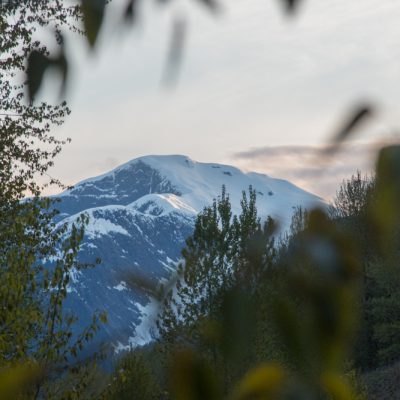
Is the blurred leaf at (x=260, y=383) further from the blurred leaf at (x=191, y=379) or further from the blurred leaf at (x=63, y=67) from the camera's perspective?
the blurred leaf at (x=63, y=67)

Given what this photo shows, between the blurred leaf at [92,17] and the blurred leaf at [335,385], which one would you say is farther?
the blurred leaf at [92,17]

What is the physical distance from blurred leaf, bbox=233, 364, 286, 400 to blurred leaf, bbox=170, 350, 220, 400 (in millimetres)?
37

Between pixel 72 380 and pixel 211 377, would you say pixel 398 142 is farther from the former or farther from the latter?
pixel 72 380

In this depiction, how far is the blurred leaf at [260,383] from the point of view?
1016 millimetres

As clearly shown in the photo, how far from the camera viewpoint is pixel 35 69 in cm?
137

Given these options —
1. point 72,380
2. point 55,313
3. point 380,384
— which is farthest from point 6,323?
point 380,384

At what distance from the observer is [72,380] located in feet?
31.4

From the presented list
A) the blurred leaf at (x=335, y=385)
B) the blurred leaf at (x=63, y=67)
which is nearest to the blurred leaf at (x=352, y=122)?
the blurred leaf at (x=335, y=385)

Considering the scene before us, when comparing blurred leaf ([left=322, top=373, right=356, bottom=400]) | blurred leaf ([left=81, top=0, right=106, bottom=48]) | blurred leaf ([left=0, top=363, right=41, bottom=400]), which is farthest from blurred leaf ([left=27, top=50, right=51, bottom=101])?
blurred leaf ([left=322, top=373, right=356, bottom=400])

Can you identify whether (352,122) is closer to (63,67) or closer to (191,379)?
(191,379)

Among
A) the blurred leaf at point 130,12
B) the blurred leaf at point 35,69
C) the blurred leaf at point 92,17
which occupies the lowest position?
the blurred leaf at point 35,69

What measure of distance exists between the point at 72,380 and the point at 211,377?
8.93 m

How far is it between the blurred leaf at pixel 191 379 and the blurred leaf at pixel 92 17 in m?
0.54

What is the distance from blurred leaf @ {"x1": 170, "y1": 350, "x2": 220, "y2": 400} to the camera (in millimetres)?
997
